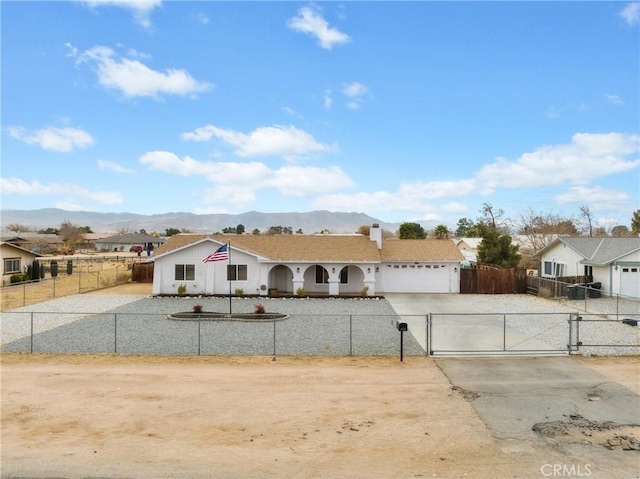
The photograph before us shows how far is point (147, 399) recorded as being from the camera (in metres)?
11.4

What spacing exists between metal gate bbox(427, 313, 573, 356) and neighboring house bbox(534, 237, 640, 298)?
9953 mm

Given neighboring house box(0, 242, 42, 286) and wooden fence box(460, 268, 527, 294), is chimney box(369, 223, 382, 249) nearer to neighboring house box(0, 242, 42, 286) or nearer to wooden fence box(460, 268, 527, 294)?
wooden fence box(460, 268, 527, 294)

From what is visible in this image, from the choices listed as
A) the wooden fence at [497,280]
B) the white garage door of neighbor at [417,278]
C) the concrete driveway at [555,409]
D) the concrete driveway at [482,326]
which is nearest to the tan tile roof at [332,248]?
the white garage door of neighbor at [417,278]

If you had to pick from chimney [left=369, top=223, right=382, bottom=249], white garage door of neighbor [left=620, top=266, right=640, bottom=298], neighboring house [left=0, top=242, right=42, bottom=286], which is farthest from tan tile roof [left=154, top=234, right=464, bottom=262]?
neighboring house [left=0, top=242, right=42, bottom=286]

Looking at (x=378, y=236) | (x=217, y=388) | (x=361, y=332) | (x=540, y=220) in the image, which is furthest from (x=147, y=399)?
(x=540, y=220)

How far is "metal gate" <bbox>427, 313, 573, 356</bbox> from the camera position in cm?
1537

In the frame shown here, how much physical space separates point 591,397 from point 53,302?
27.4 meters

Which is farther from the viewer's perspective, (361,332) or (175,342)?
(361,332)

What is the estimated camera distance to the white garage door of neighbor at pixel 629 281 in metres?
28.7

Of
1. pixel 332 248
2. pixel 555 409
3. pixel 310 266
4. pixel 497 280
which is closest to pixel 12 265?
pixel 310 266

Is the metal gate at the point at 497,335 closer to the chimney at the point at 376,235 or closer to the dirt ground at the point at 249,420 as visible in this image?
the dirt ground at the point at 249,420

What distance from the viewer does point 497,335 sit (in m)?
18.0

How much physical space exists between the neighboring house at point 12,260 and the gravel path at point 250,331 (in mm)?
13106

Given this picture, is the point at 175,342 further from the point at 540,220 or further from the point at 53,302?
the point at 540,220
